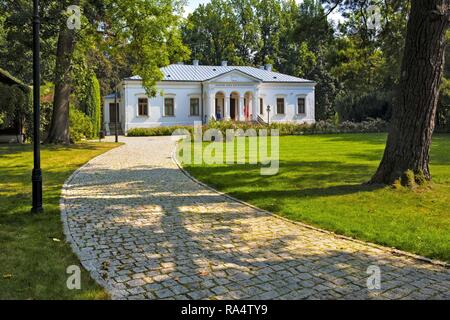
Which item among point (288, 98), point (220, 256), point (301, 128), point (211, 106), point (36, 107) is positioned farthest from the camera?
point (288, 98)

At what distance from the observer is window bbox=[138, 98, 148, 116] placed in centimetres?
4031

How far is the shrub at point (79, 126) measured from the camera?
26656mm

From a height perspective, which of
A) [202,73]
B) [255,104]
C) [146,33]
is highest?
[202,73]

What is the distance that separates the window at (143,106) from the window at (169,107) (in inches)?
73.0

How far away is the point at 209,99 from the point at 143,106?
6370mm

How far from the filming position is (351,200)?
8.81m

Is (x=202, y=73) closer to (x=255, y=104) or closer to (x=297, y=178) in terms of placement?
(x=255, y=104)

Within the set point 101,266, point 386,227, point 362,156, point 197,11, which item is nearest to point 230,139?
point 362,156

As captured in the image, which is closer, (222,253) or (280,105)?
(222,253)

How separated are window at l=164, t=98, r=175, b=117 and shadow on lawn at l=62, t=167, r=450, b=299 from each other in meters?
32.8

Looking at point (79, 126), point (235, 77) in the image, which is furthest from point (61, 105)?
point (235, 77)

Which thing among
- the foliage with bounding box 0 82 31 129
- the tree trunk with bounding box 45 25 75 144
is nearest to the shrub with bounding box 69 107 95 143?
the tree trunk with bounding box 45 25 75 144

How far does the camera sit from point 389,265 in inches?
199

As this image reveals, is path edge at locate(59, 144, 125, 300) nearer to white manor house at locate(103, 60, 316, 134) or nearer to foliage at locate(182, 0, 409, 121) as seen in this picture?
white manor house at locate(103, 60, 316, 134)
